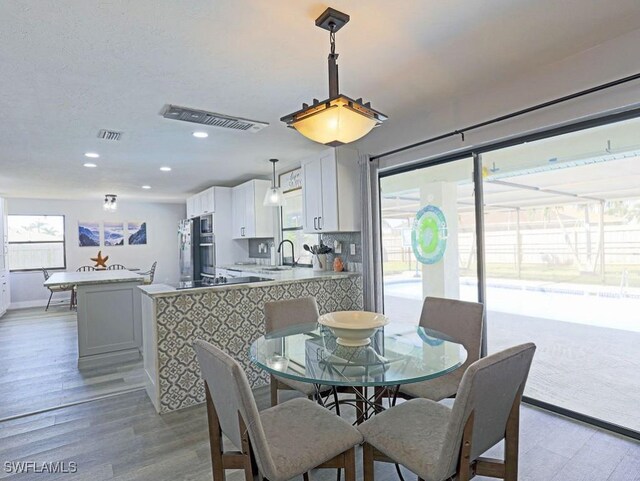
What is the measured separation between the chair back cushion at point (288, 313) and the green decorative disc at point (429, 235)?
1.42m

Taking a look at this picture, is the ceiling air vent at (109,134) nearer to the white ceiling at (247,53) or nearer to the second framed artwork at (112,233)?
the white ceiling at (247,53)

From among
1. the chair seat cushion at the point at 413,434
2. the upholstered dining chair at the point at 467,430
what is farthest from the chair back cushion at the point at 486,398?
the chair seat cushion at the point at 413,434

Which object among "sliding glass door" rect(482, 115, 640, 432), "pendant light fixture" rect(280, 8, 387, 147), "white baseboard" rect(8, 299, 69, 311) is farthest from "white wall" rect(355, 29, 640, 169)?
"white baseboard" rect(8, 299, 69, 311)

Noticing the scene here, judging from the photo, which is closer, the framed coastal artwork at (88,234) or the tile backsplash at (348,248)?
the tile backsplash at (348,248)

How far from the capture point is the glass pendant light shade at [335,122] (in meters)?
1.64

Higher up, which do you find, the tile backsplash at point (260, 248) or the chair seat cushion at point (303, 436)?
the tile backsplash at point (260, 248)

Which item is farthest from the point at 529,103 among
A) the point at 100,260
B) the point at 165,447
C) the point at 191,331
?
the point at 100,260

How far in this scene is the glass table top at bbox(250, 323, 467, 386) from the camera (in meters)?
1.57

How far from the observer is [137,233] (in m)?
8.90

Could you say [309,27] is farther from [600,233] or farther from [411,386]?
[600,233]

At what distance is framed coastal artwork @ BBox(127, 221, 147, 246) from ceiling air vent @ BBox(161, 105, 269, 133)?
6583mm

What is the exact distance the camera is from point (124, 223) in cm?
875

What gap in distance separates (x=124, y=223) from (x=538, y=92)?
884cm

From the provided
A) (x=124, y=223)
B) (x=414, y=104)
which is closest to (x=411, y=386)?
(x=414, y=104)
